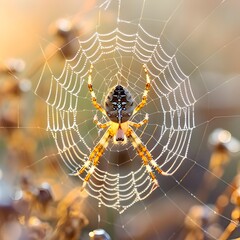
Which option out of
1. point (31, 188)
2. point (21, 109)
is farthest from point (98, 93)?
point (31, 188)

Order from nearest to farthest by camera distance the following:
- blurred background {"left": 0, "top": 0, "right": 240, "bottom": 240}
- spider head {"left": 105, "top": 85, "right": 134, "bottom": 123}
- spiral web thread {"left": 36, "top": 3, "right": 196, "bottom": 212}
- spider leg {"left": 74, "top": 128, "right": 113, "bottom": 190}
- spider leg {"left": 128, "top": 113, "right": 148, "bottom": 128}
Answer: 1. blurred background {"left": 0, "top": 0, "right": 240, "bottom": 240}
2. spider leg {"left": 74, "top": 128, "right": 113, "bottom": 190}
3. spider head {"left": 105, "top": 85, "right": 134, "bottom": 123}
4. spider leg {"left": 128, "top": 113, "right": 148, "bottom": 128}
5. spiral web thread {"left": 36, "top": 3, "right": 196, "bottom": 212}

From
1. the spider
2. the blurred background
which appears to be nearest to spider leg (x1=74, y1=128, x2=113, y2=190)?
the spider

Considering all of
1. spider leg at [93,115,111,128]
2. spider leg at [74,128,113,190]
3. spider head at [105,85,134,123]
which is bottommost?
spider leg at [74,128,113,190]

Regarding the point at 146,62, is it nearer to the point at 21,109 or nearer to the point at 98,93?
the point at 98,93

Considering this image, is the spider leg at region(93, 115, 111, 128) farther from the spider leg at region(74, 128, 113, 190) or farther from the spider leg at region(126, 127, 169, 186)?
the spider leg at region(126, 127, 169, 186)

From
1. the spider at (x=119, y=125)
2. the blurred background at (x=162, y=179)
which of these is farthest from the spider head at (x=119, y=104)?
the blurred background at (x=162, y=179)

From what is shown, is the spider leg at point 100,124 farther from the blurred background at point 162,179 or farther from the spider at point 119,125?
the blurred background at point 162,179

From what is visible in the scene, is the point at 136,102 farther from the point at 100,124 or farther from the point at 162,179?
the point at 162,179
